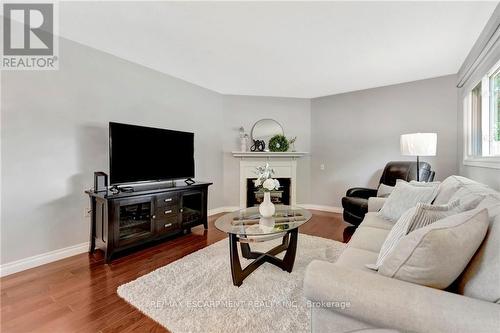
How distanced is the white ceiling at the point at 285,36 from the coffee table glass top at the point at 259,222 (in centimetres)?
189

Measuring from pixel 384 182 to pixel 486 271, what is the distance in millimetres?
3077

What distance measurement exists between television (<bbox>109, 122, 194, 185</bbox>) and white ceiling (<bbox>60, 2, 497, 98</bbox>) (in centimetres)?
97

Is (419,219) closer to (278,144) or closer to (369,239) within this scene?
(369,239)

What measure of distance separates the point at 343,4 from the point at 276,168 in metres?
3.15

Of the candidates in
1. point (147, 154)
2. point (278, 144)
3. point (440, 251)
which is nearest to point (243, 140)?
point (278, 144)

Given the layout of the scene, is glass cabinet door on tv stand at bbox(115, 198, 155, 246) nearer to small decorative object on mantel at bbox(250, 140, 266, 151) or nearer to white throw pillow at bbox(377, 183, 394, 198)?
small decorative object on mantel at bbox(250, 140, 266, 151)

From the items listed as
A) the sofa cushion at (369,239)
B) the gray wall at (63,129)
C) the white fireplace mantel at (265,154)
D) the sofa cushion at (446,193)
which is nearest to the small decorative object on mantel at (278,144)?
the white fireplace mantel at (265,154)

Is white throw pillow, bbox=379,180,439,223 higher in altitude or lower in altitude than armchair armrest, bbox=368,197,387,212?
higher

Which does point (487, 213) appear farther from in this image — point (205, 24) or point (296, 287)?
point (205, 24)

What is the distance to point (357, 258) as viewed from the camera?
1.47 metres

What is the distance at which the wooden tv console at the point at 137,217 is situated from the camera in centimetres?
240

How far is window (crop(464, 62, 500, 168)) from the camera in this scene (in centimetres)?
223

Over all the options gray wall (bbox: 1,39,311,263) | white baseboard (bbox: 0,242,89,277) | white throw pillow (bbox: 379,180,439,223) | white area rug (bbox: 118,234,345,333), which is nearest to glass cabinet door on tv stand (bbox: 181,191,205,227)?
gray wall (bbox: 1,39,311,263)

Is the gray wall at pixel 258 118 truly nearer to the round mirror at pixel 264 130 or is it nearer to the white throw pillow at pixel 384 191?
the round mirror at pixel 264 130
